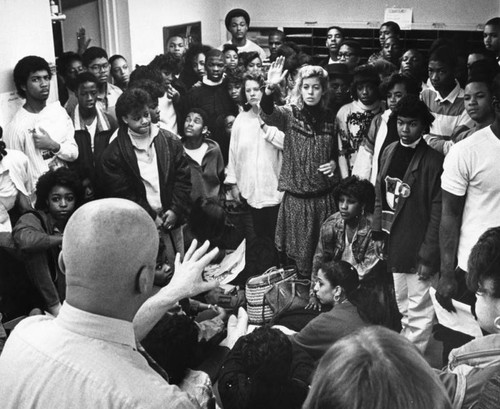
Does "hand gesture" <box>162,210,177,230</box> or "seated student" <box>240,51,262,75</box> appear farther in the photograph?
"seated student" <box>240,51,262,75</box>

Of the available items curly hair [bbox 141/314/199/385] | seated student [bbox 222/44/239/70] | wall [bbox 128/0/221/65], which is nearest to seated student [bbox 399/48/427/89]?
seated student [bbox 222/44/239/70]

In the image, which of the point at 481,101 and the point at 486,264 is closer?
the point at 486,264

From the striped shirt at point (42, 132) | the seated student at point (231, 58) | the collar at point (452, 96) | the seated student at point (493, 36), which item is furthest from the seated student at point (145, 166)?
the seated student at point (493, 36)

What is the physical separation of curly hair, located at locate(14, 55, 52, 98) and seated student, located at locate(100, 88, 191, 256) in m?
0.58

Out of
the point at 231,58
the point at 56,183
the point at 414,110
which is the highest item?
the point at 231,58

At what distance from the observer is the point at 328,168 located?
4219mm

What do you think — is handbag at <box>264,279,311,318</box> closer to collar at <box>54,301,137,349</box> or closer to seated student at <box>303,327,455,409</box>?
collar at <box>54,301,137,349</box>

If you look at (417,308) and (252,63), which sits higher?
(252,63)

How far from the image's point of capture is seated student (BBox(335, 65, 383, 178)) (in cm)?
427

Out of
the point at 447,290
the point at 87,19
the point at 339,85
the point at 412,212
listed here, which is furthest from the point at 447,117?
the point at 87,19

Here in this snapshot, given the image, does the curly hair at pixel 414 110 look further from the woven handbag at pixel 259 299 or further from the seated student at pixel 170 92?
the seated student at pixel 170 92

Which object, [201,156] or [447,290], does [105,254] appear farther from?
[201,156]

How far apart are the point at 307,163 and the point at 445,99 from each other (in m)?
0.87

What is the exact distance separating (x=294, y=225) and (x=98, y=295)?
9.71 ft
